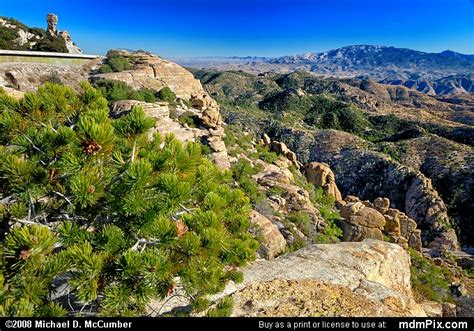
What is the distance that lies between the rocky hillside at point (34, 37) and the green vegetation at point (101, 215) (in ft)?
123

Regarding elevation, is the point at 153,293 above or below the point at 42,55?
below

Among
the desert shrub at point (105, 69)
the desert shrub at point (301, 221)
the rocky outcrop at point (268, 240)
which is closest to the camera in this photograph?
the rocky outcrop at point (268, 240)

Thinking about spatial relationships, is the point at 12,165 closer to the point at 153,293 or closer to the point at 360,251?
the point at 153,293

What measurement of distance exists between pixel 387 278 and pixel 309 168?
29.2 metres

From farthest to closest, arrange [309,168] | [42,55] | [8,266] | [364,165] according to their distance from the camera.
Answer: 1. [364,165]
2. [309,168]
3. [42,55]
4. [8,266]

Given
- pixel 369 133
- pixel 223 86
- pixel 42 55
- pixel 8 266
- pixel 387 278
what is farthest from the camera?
pixel 223 86

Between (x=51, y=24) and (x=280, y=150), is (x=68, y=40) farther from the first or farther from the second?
(x=280, y=150)

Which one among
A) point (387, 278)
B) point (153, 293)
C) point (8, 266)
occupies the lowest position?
point (387, 278)

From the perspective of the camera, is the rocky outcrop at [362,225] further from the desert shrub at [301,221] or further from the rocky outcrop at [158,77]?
the rocky outcrop at [158,77]

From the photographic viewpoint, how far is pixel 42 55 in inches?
1156

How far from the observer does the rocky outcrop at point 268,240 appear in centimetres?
1377

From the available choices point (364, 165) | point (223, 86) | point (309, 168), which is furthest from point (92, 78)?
point (223, 86)

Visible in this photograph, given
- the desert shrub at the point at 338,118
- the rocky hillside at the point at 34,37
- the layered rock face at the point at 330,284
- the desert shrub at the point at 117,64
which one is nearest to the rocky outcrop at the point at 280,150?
the desert shrub at the point at 117,64
